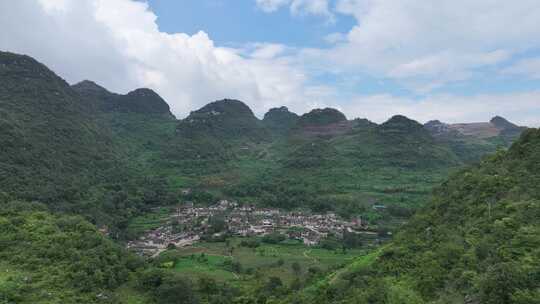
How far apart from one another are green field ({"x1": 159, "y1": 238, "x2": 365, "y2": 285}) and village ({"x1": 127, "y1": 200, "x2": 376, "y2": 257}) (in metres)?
3.10

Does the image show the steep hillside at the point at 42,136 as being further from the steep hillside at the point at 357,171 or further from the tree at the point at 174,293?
the tree at the point at 174,293

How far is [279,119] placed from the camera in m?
193

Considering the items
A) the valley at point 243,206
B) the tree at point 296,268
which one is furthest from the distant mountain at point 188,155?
the tree at point 296,268

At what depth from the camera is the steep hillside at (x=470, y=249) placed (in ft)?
45.0

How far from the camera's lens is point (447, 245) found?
18.6 meters

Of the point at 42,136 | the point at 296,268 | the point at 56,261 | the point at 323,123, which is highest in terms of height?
the point at 323,123

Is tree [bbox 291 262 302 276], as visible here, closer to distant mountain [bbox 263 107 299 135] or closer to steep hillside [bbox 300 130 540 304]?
steep hillside [bbox 300 130 540 304]

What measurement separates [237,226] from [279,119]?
5289 inches

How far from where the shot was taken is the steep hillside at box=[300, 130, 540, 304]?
13.7 metres

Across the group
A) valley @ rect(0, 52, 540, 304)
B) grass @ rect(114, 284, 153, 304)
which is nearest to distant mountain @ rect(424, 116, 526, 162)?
valley @ rect(0, 52, 540, 304)

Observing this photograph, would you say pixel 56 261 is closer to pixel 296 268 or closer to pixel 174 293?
pixel 174 293

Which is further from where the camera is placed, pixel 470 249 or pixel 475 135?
pixel 475 135

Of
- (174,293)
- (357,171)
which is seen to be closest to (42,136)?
(174,293)

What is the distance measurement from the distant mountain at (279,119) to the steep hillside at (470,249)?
6100 inches
